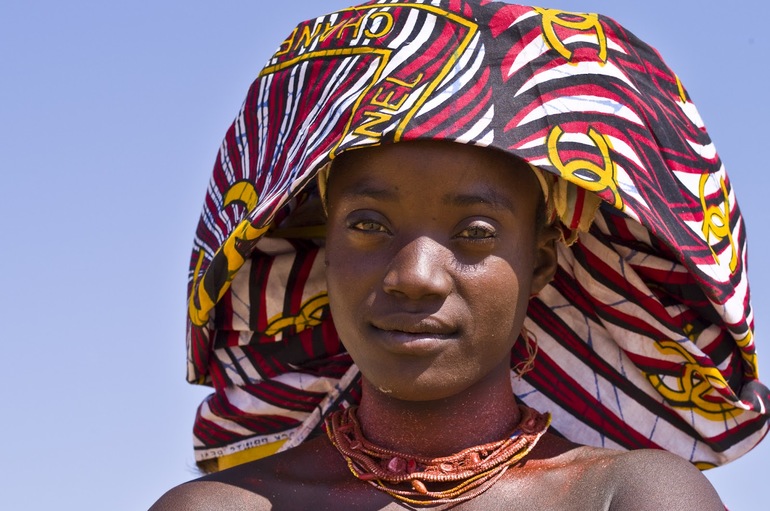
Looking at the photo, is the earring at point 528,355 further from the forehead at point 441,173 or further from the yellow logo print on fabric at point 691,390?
the forehead at point 441,173

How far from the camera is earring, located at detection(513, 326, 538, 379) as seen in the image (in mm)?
3692

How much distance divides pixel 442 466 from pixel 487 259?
0.53m

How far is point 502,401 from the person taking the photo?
3.37 meters

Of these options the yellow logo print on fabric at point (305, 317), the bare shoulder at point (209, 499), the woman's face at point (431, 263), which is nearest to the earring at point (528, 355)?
the woman's face at point (431, 263)

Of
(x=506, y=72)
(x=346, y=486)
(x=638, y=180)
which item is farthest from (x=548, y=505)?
(x=506, y=72)

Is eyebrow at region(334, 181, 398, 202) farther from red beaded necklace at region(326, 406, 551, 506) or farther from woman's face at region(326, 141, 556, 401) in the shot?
red beaded necklace at region(326, 406, 551, 506)

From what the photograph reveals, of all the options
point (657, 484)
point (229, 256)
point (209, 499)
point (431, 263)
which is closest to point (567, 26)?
point (431, 263)

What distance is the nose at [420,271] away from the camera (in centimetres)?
303

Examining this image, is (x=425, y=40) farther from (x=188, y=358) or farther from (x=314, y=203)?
(x=188, y=358)

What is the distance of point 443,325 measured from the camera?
308 centimetres

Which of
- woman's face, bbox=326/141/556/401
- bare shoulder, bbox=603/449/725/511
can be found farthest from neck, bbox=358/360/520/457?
bare shoulder, bbox=603/449/725/511

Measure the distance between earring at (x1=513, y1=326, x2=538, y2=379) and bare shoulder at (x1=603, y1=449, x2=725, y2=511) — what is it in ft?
2.01

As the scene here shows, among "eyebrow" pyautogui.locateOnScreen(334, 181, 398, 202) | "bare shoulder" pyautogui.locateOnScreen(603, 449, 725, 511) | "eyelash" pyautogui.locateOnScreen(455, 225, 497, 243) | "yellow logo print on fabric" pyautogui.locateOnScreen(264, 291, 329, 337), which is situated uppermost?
"eyebrow" pyautogui.locateOnScreen(334, 181, 398, 202)

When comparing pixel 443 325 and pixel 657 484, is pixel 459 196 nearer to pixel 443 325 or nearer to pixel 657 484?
pixel 443 325
